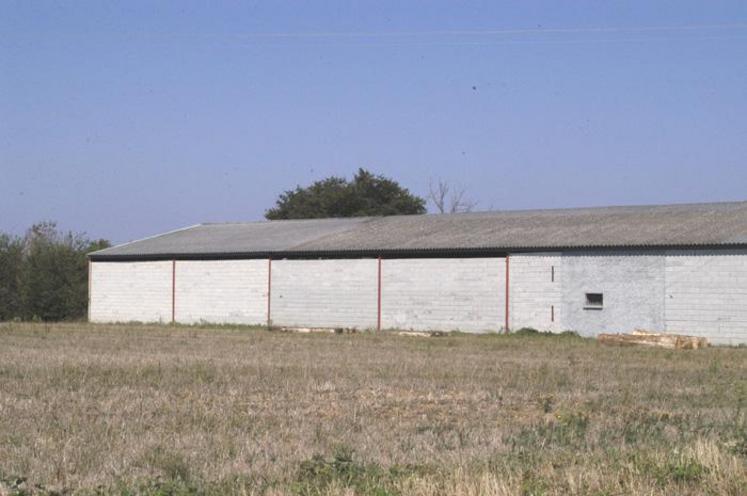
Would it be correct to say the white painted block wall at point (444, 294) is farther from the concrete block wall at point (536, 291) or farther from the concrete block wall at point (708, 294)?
the concrete block wall at point (708, 294)

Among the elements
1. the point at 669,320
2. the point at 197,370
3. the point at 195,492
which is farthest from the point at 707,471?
the point at 669,320

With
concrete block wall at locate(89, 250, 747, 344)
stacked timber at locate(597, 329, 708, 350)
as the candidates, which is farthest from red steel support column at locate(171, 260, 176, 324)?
stacked timber at locate(597, 329, 708, 350)

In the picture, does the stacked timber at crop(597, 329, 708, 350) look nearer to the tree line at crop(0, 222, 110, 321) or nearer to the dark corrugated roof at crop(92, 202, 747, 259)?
the dark corrugated roof at crop(92, 202, 747, 259)

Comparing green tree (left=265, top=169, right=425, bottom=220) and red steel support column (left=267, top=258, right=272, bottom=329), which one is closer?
red steel support column (left=267, top=258, right=272, bottom=329)

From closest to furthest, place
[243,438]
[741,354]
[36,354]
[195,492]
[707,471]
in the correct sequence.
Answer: [195,492], [707,471], [243,438], [36,354], [741,354]

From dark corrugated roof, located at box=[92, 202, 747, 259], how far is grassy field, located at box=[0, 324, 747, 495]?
12008 millimetres

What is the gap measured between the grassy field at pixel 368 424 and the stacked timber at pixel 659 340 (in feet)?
19.3

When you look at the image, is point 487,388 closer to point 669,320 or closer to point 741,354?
point 741,354

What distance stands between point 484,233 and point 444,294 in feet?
10.7

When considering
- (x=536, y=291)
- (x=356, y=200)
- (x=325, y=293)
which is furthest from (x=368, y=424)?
(x=356, y=200)

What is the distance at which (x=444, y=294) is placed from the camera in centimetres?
3919

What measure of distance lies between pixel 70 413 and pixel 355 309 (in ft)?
91.4

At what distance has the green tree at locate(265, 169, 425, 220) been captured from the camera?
8206cm

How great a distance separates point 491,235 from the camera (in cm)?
4025
